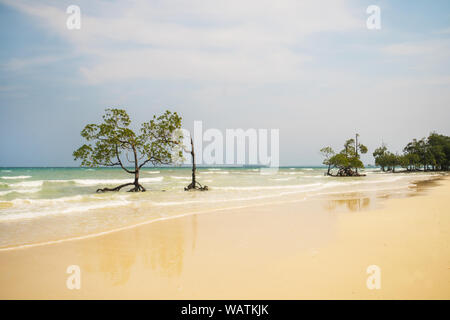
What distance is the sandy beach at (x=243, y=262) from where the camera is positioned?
4.07 meters

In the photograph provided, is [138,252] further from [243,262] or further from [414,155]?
[414,155]

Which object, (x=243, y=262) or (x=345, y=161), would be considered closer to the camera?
(x=243, y=262)

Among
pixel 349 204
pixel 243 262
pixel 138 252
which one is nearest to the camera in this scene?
pixel 243 262

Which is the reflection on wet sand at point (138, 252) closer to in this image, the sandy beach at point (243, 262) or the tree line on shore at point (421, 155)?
the sandy beach at point (243, 262)

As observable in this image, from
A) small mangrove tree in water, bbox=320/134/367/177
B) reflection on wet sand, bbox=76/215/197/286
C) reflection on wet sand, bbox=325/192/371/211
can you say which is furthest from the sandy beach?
small mangrove tree in water, bbox=320/134/367/177

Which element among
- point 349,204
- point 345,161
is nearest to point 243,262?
point 349,204

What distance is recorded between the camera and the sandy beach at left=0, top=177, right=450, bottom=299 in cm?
407

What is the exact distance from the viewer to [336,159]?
52.9 m

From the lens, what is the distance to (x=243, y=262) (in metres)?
5.25

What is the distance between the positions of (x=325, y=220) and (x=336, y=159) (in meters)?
46.9

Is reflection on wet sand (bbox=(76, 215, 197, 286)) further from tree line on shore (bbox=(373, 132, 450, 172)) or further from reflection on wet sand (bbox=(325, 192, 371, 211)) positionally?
tree line on shore (bbox=(373, 132, 450, 172))
